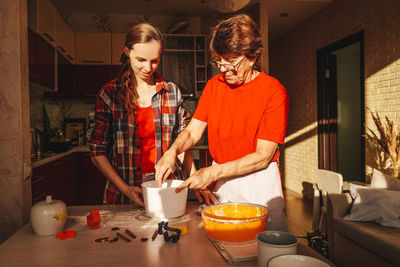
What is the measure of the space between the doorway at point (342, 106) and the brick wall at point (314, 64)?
5.3 inches

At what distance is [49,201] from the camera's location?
1.09 metres

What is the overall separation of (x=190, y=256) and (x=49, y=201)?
553 millimetres

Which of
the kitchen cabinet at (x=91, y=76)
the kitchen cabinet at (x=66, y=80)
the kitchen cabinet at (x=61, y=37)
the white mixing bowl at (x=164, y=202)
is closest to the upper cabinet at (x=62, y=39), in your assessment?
the kitchen cabinet at (x=61, y=37)

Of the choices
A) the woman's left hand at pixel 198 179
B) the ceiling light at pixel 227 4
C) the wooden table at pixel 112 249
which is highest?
the ceiling light at pixel 227 4

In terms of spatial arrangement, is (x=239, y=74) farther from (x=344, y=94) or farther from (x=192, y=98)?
(x=344, y=94)

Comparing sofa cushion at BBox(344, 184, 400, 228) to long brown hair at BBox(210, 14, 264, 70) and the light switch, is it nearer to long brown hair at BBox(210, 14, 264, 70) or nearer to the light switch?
long brown hair at BBox(210, 14, 264, 70)

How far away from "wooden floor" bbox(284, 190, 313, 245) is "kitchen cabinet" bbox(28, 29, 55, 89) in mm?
3139

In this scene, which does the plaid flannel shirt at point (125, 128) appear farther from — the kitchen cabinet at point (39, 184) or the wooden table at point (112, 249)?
the kitchen cabinet at point (39, 184)

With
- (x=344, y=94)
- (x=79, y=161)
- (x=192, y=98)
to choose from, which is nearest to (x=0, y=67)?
(x=79, y=161)

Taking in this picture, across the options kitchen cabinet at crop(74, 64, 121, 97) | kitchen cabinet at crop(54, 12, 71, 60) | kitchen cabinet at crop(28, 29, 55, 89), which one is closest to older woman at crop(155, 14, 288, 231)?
kitchen cabinet at crop(28, 29, 55, 89)

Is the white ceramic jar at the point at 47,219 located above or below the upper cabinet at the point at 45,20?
below

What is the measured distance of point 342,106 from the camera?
5.54m

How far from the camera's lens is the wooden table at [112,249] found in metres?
0.84

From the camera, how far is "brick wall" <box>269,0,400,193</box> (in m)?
3.49
